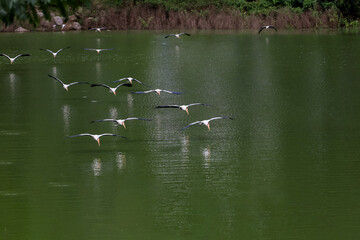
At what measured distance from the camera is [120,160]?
428 inches

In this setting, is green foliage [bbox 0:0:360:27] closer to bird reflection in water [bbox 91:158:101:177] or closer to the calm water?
the calm water

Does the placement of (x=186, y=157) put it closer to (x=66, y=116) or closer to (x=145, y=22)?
(x=66, y=116)

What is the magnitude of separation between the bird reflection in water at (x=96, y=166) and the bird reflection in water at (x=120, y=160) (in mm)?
238

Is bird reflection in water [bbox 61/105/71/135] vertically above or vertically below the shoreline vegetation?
below

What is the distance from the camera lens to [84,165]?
34.9ft

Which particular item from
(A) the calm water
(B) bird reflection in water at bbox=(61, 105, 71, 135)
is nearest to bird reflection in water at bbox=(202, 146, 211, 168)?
(A) the calm water

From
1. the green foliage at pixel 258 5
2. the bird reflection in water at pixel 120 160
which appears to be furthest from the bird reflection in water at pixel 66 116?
the green foliage at pixel 258 5

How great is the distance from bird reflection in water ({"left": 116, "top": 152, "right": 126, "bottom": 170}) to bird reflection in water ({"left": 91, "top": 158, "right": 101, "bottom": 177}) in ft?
0.78

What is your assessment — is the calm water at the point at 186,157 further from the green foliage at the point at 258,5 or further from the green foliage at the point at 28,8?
the green foliage at the point at 258,5

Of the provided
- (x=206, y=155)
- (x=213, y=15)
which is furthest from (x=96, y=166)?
(x=213, y=15)

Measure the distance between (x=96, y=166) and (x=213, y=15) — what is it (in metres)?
25.8

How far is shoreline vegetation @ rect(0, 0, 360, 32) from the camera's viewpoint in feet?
114

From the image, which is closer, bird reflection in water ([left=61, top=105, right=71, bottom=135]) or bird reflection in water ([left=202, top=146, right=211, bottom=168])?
bird reflection in water ([left=202, top=146, right=211, bottom=168])

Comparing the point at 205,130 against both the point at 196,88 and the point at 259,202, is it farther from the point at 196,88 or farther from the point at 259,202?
the point at 196,88
